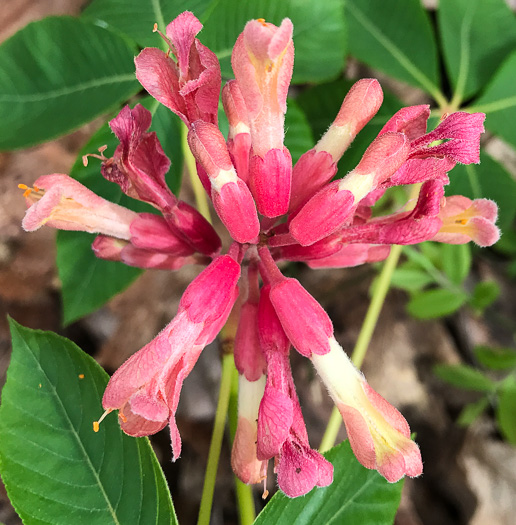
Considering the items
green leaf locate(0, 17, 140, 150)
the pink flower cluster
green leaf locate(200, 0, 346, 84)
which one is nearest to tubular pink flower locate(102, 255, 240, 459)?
the pink flower cluster

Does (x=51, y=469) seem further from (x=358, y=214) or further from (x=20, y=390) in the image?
(x=358, y=214)

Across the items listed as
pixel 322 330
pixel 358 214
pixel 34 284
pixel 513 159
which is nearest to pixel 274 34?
pixel 358 214

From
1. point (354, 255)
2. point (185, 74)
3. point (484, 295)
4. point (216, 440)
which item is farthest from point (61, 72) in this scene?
point (484, 295)

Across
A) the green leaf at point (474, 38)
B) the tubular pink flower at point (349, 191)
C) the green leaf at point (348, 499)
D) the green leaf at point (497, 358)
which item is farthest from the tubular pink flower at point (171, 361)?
the green leaf at point (497, 358)

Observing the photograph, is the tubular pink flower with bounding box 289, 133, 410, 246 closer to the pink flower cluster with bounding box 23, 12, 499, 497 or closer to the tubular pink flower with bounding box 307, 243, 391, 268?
the pink flower cluster with bounding box 23, 12, 499, 497

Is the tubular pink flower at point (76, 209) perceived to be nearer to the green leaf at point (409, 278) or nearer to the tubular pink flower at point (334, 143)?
the tubular pink flower at point (334, 143)
